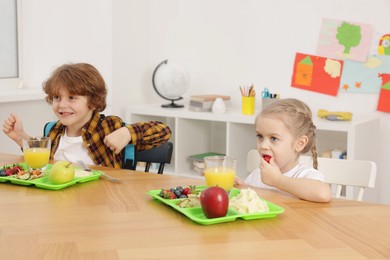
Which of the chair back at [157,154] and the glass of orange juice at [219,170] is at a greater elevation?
the glass of orange juice at [219,170]

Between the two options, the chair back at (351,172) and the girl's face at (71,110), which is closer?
the chair back at (351,172)

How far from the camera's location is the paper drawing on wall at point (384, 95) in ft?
12.9

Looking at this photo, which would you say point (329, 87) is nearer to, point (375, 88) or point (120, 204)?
point (375, 88)

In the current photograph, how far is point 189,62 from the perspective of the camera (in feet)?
15.3

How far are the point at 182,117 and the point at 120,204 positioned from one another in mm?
2447

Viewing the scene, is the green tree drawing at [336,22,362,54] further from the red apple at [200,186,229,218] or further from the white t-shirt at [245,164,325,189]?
the red apple at [200,186,229,218]

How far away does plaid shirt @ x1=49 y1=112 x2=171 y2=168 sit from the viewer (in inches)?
104

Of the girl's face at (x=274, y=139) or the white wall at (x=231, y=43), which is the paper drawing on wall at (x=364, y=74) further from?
the girl's face at (x=274, y=139)

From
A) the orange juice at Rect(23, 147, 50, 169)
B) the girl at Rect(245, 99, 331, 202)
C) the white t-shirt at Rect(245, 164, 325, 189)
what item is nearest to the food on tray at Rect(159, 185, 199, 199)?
the girl at Rect(245, 99, 331, 202)

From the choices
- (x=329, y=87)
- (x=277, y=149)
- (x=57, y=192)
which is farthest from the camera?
(x=329, y=87)

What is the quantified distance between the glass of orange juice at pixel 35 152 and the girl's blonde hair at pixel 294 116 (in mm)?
702

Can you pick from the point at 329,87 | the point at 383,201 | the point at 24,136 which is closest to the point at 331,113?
Result: the point at 329,87

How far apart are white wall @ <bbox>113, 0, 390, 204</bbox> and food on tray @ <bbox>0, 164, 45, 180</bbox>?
7.86ft

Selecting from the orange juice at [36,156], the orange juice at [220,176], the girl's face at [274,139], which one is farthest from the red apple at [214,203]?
the orange juice at [36,156]
